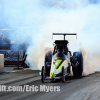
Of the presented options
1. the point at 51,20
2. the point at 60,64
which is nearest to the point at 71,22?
the point at 51,20

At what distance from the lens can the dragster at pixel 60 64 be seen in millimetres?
16625

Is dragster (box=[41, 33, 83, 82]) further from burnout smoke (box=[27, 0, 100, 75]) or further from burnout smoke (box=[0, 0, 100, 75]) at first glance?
burnout smoke (box=[27, 0, 100, 75])

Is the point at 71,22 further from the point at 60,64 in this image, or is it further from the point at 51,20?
the point at 60,64

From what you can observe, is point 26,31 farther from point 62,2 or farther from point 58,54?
point 58,54

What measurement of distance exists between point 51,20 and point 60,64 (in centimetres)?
1297

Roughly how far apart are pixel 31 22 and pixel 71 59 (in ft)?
42.4

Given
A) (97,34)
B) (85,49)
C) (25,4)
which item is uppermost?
(25,4)

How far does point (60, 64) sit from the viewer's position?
676 inches

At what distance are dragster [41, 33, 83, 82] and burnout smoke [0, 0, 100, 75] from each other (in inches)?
210

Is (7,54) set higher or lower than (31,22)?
lower

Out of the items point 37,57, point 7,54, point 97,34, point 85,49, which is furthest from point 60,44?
point 7,54

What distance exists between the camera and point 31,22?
31141 mm

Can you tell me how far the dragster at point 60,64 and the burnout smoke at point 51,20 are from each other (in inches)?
210

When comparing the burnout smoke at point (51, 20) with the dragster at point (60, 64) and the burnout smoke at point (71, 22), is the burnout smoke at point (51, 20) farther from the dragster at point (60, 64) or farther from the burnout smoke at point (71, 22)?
the dragster at point (60, 64)
